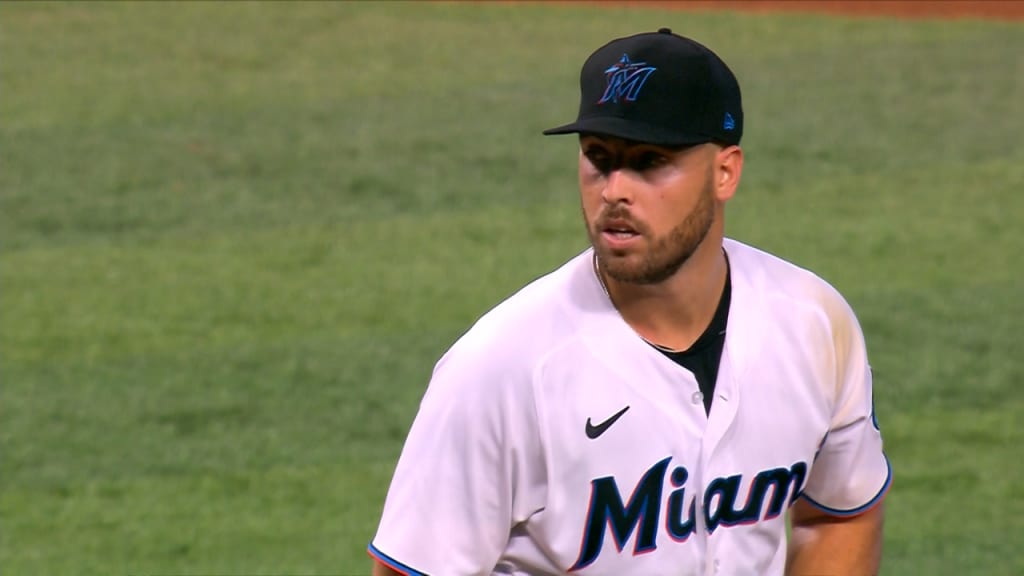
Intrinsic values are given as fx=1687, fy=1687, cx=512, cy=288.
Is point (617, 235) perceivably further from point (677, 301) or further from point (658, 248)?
point (677, 301)

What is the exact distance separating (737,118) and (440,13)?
9.56 meters

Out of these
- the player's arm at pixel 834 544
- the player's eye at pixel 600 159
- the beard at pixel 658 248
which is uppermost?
the player's eye at pixel 600 159

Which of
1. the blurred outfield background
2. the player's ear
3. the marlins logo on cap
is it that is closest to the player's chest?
the player's ear

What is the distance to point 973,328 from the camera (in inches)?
281

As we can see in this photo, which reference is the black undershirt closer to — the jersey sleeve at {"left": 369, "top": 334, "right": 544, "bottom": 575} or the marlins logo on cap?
the jersey sleeve at {"left": 369, "top": 334, "right": 544, "bottom": 575}

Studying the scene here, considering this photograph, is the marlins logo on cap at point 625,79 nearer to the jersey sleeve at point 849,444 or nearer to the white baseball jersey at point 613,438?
the white baseball jersey at point 613,438

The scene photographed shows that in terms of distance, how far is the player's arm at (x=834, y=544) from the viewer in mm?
3023

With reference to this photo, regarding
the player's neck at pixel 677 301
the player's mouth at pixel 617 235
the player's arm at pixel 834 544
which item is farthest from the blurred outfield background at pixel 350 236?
the player's mouth at pixel 617 235

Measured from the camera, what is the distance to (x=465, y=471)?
260cm

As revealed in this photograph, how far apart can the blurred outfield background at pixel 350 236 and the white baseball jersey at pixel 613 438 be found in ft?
8.09

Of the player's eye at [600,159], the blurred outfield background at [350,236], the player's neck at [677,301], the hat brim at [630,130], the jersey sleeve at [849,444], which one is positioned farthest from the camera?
the blurred outfield background at [350,236]

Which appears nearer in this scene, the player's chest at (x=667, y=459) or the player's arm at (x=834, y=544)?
the player's chest at (x=667, y=459)

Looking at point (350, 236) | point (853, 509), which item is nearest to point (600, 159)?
point (853, 509)

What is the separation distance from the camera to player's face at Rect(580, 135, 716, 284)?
8.68 feet
